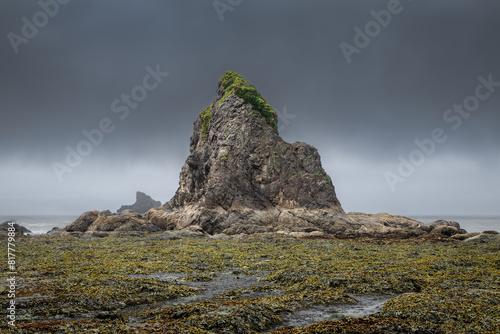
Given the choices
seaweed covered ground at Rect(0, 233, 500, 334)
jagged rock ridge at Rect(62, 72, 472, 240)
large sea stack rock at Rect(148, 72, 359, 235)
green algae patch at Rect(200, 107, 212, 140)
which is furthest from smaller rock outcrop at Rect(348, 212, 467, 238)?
green algae patch at Rect(200, 107, 212, 140)

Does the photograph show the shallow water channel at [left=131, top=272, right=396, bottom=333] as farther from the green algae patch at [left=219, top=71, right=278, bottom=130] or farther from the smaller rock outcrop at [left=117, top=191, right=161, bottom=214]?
the smaller rock outcrop at [left=117, top=191, right=161, bottom=214]

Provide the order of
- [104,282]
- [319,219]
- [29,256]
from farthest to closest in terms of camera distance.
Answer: [319,219] → [29,256] → [104,282]

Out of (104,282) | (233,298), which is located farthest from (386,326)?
(104,282)

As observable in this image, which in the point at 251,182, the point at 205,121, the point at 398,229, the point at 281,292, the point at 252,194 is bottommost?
the point at 281,292

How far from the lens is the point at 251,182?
178 ft

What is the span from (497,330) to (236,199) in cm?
4386

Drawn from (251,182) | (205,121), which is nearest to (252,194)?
(251,182)

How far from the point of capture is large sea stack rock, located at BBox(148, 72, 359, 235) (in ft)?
155

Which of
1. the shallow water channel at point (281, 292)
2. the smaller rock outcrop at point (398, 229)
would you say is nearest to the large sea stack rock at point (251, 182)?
the smaller rock outcrop at point (398, 229)

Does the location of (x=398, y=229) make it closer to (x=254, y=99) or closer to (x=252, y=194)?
(x=252, y=194)

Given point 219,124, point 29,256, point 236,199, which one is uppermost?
point 219,124

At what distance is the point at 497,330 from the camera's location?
674cm

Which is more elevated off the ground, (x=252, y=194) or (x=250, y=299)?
(x=252, y=194)

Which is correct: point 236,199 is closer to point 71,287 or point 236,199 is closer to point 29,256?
point 29,256
